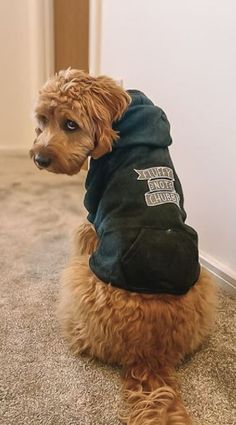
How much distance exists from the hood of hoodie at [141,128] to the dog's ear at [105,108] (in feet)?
0.08

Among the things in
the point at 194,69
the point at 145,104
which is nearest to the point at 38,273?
the point at 145,104

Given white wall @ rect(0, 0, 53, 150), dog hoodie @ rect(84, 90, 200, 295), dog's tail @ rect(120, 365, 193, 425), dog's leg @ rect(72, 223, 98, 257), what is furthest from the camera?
white wall @ rect(0, 0, 53, 150)

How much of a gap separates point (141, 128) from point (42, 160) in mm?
249

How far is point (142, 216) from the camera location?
0.93 meters

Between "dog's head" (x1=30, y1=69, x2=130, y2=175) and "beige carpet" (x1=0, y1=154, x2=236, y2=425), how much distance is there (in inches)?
18.8

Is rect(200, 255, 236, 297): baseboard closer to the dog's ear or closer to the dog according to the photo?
the dog

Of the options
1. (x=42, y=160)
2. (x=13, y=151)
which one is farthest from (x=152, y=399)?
(x=13, y=151)

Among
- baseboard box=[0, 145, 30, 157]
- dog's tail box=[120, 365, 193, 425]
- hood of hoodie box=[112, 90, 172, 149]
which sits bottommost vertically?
baseboard box=[0, 145, 30, 157]

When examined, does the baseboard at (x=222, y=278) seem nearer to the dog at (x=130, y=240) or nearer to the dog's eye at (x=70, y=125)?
the dog at (x=130, y=240)

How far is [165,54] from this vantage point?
1537 mm

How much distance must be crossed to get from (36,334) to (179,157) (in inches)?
32.2

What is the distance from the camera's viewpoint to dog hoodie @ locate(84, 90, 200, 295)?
36.3 inches

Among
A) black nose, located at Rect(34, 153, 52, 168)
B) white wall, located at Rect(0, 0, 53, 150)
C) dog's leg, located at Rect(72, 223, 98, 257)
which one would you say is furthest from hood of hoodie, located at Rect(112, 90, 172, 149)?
white wall, located at Rect(0, 0, 53, 150)

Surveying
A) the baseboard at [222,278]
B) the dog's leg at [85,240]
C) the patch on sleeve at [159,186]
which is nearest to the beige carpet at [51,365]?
the baseboard at [222,278]
